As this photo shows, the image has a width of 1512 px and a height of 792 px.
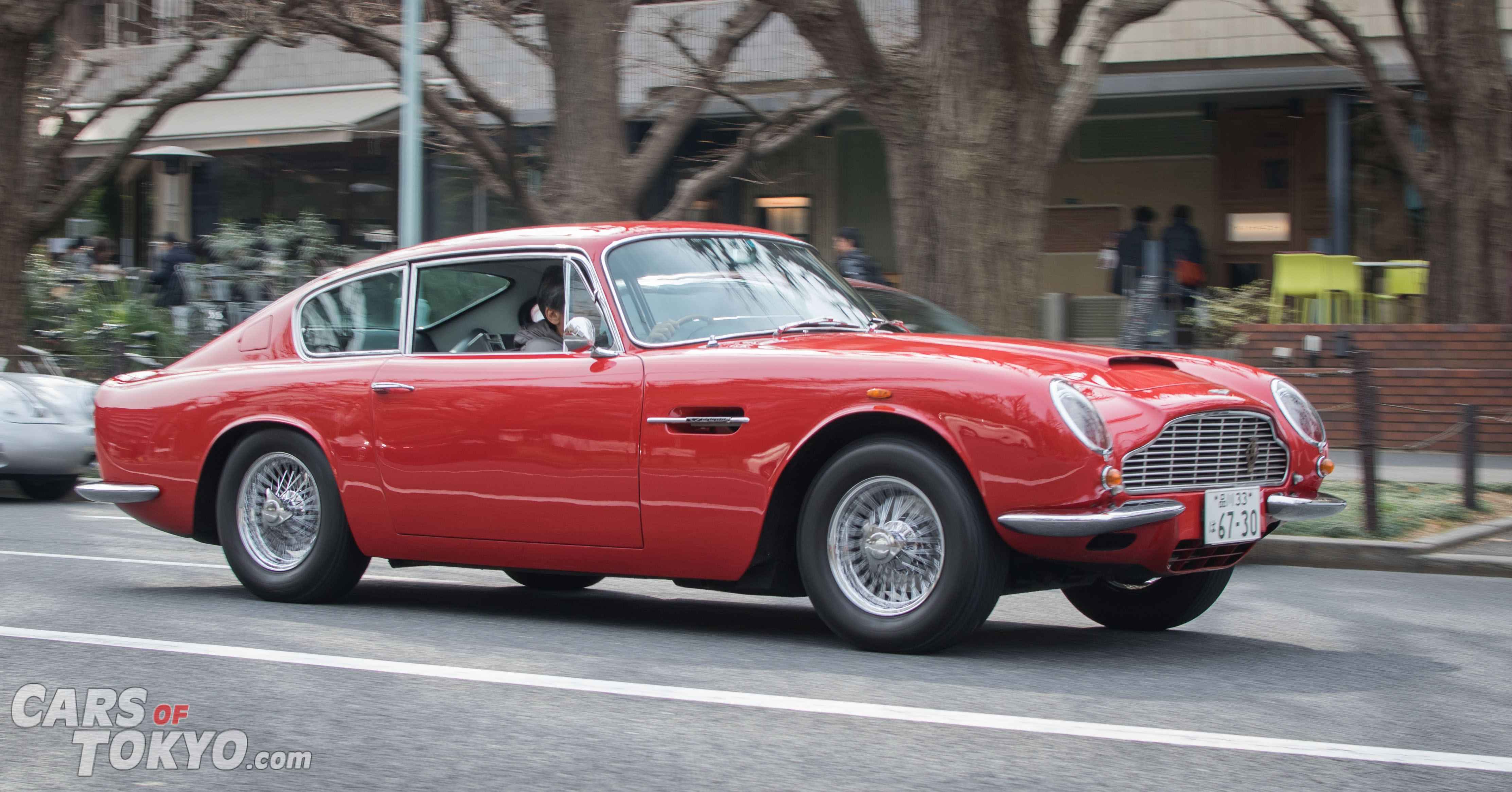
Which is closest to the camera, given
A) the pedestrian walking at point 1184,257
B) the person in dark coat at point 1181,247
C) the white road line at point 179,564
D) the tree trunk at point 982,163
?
the white road line at point 179,564

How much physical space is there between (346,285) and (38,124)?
15.4 meters

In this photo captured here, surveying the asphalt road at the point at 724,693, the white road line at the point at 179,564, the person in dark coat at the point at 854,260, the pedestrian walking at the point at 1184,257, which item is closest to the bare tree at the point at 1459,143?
the pedestrian walking at the point at 1184,257

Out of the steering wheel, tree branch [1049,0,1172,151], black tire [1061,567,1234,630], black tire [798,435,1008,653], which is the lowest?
black tire [1061,567,1234,630]

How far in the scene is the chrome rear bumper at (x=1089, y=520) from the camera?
4.63m

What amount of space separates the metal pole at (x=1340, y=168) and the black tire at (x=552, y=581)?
1489cm

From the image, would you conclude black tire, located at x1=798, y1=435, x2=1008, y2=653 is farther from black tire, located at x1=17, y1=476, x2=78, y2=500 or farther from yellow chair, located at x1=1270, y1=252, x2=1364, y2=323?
yellow chair, located at x1=1270, y1=252, x2=1364, y2=323

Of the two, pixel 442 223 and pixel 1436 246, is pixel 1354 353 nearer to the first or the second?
pixel 1436 246

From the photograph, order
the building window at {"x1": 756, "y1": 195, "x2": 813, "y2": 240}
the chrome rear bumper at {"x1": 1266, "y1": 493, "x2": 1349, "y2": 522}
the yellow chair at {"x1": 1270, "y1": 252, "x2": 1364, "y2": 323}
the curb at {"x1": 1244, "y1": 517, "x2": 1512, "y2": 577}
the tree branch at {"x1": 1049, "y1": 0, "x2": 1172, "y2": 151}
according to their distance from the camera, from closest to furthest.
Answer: the chrome rear bumper at {"x1": 1266, "y1": 493, "x2": 1349, "y2": 522} → the curb at {"x1": 1244, "y1": 517, "x2": 1512, "y2": 577} → the tree branch at {"x1": 1049, "y1": 0, "x2": 1172, "y2": 151} → the yellow chair at {"x1": 1270, "y1": 252, "x2": 1364, "y2": 323} → the building window at {"x1": 756, "y1": 195, "x2": 813, "y2": 240}

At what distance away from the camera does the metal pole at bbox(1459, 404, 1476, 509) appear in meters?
9.84

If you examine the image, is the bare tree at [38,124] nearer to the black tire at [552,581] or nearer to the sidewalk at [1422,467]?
the black tire at [552,581]

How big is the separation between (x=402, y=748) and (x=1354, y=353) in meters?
7.01

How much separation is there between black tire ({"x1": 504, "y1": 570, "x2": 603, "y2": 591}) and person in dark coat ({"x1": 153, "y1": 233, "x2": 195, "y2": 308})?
14822 mm

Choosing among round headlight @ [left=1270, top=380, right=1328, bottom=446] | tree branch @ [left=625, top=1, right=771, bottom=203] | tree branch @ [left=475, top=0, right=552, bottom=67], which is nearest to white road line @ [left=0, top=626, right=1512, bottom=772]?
round headlight @ [left=1270, top=380, right=1328, bottom=446]

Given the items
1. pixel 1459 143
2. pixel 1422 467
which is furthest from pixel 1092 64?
pixel 1459 143
